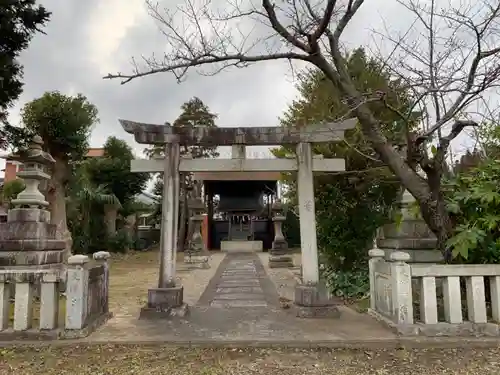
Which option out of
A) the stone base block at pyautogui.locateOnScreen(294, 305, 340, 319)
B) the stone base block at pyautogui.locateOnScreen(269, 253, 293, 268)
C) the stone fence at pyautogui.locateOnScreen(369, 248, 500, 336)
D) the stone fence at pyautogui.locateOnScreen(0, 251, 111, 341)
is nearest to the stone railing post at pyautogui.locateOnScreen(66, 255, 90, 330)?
the stone fence at pyautogui.locateOnScreen(0, 251, 111, 341)

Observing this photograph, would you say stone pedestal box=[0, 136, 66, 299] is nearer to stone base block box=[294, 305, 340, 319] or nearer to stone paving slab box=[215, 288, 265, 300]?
stone paving slab box=[215, 288, 265, 300]

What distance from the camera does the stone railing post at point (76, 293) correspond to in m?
4.91

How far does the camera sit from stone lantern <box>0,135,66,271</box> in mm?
7203

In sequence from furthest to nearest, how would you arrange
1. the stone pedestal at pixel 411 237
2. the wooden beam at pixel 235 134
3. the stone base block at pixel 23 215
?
the stone base block at pixel 23 215 → the stone pedestal at pixel 411 237 → the wooden beam at pixel 235 134

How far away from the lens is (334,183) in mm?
9086

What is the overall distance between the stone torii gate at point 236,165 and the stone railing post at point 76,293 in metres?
1.37

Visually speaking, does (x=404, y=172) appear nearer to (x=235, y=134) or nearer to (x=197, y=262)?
(x=235, y=134)

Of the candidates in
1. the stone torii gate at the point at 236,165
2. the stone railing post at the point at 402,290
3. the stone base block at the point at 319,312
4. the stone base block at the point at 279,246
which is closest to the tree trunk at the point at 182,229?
the stone base block at the point at 279,246

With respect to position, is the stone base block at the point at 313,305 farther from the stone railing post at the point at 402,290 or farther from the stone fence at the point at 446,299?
the stone railing post at the point at 402,290

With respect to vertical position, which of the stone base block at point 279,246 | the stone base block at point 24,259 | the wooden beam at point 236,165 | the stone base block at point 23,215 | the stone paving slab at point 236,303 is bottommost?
the stone paving slab at point 236,303

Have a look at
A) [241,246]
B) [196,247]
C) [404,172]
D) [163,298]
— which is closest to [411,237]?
[404,172]

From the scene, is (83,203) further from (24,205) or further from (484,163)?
(484,163)

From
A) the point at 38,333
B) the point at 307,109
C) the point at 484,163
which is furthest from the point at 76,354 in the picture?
the point at 307,109

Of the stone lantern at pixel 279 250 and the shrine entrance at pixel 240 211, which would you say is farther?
the shrine entrance at pixel 240 211
